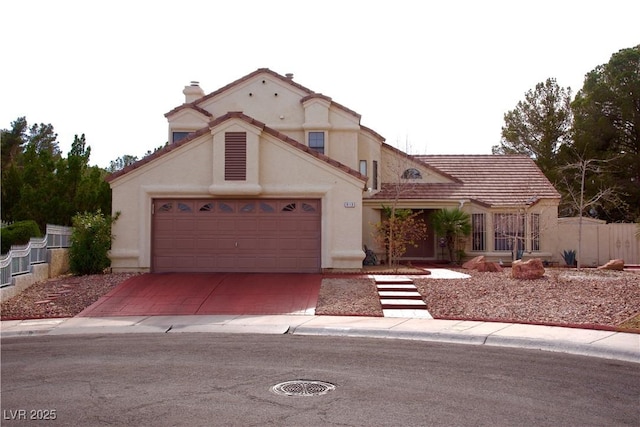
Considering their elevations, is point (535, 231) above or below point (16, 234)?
above

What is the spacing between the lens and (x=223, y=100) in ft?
84.1

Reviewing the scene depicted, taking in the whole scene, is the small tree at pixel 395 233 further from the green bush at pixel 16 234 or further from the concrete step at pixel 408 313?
the green bush at pixel 16 234

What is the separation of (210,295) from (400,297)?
4.84 meters

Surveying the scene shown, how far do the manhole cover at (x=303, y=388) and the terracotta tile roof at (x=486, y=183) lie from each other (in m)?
17.7

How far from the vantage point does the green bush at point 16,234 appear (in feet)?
58.9

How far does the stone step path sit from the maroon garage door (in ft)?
8.66

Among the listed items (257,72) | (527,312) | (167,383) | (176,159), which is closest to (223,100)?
(257,72)

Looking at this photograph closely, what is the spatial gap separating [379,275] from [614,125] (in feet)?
80.2

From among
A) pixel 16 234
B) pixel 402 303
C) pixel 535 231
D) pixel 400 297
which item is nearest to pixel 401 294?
pixel 400 297

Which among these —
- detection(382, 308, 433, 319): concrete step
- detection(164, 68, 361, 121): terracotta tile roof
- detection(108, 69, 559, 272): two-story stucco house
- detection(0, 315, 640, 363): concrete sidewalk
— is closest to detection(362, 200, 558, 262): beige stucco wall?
detection(164, 68, 361, 121): terracotta tile roof

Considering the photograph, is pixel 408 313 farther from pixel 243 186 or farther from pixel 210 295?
pixel 243 186

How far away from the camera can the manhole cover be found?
7.29m

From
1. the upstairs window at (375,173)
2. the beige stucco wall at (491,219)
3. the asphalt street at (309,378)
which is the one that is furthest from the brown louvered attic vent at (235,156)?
the asphalt street at (309,378)

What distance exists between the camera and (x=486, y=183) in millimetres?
26734
